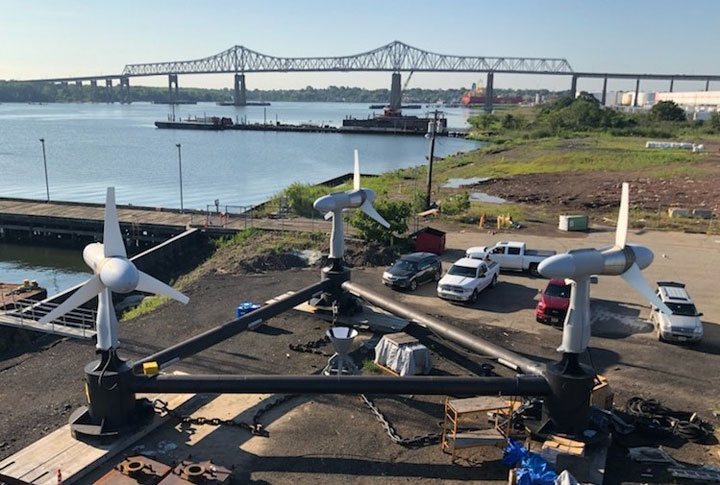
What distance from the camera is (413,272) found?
28859mm

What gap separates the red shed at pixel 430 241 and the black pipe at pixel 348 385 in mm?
20232

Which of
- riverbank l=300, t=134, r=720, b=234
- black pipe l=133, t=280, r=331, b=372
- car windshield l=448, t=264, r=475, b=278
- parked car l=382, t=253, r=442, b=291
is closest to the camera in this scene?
black pipe l=133, t=280, r=331, b=372

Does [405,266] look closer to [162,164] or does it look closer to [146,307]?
[146,307]

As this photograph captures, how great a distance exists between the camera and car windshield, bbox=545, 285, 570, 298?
24.6 m

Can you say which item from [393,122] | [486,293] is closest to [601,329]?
[486,293]

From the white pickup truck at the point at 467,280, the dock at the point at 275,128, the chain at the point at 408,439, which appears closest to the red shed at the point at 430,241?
the white pickup truck at the point at 467,280

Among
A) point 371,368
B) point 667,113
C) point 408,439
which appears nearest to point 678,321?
point 371,368

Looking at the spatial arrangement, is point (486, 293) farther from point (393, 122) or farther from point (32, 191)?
point (393, 122)

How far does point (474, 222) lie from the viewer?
4441cm

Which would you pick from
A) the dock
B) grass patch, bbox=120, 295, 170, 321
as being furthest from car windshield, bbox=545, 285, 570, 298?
the dock

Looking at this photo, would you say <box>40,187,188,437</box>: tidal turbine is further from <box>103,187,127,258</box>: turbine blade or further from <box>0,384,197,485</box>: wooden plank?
<box>0,384,197,485</box>: wooden plank

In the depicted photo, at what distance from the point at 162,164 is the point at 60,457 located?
9749cm

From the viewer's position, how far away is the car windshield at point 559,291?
24625 mm

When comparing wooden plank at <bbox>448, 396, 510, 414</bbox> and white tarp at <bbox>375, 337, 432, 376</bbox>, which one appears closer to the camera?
wooden plank at <bbox>448, 396, 510, 414</bbox>
